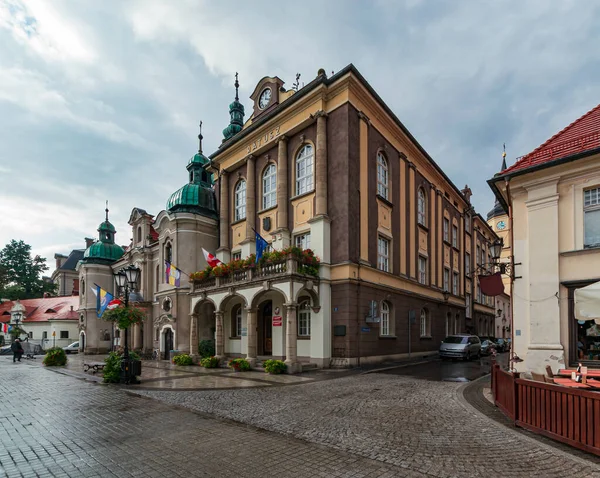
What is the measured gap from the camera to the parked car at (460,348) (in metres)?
23.7

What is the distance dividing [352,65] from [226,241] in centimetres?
1375

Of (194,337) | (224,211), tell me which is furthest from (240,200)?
(194,337)

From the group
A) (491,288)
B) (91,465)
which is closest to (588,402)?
(491,288)

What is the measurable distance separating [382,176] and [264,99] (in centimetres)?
934

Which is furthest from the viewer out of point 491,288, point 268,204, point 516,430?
point 268,204

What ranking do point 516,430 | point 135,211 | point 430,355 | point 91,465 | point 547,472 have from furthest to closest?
1. point 135,211
2. point 430,355
3. point 516,430
4. point 91,465
5. point 547,472

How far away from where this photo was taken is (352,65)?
65.5 ft

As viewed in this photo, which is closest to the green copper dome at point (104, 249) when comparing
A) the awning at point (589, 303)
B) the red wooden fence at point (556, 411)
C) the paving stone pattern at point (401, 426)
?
the paving stone pattern at point (401, 426)

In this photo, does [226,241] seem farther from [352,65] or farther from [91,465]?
[91,465]

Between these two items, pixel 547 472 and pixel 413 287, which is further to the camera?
pixel 413 287

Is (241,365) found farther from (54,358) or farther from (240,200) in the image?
(54,358)

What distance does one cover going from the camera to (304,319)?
20.6m

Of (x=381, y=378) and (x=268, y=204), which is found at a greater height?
(x=268, y=204)

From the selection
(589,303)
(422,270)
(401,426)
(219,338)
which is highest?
(422,270)
